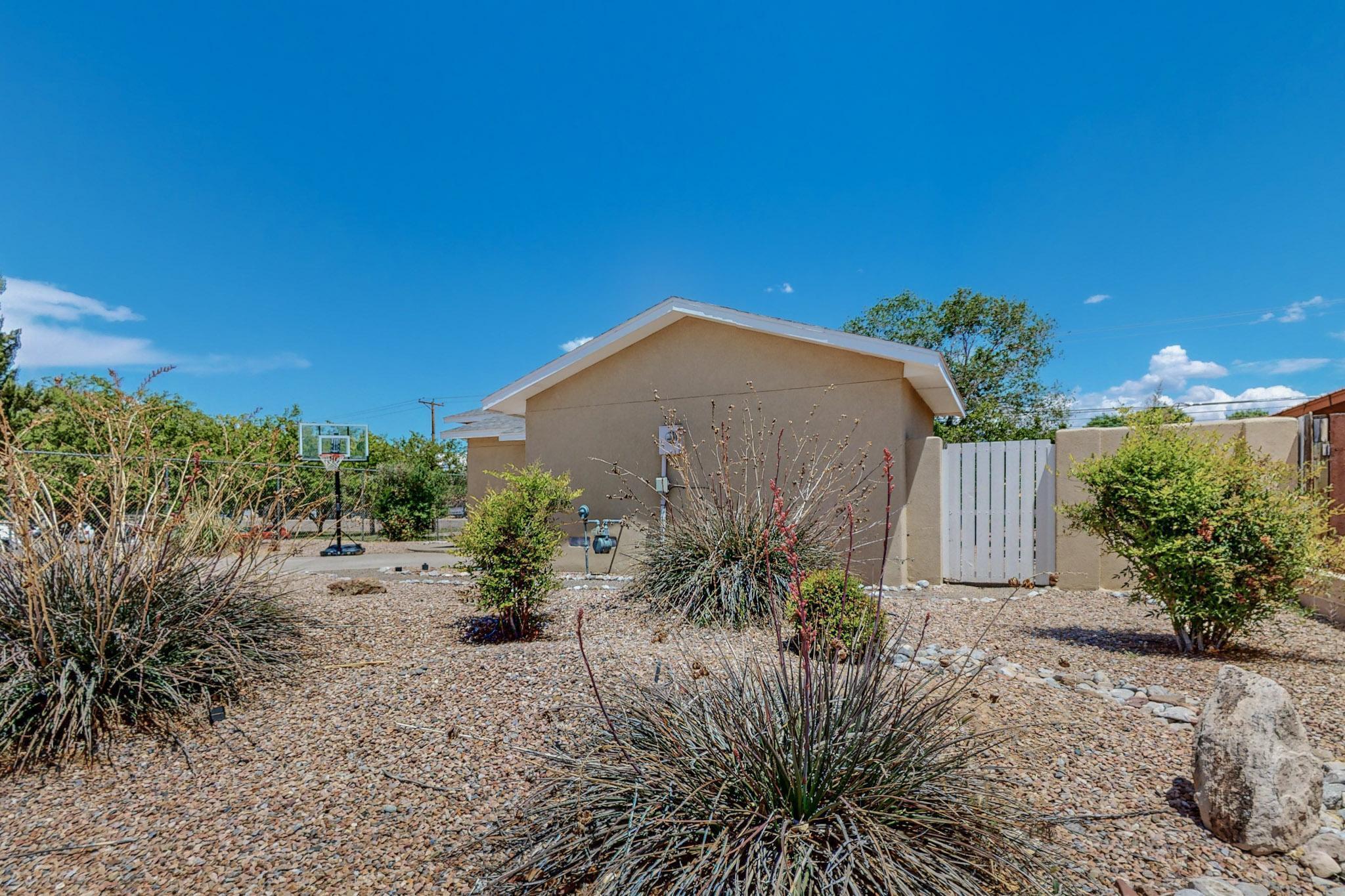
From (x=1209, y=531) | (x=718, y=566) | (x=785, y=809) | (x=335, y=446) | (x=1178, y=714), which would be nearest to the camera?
(x=785, y=809)

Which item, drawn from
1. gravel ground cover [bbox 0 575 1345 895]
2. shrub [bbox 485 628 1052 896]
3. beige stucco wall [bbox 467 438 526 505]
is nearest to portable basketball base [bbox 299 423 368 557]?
beige stucco wall [bbox 467 438 526 505]

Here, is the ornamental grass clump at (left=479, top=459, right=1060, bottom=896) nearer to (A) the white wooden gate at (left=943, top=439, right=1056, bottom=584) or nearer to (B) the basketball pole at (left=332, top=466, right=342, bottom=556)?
(A) the white wooden gate at (left=943, top=439, right=1056, bottom=584)

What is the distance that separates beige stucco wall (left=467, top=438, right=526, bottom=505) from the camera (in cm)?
1412

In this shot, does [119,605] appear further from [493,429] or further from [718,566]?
[493,429]

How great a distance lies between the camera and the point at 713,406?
861 centimetres

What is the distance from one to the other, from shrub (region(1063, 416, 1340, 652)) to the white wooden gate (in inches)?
113

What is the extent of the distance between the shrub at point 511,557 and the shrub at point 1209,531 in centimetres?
470

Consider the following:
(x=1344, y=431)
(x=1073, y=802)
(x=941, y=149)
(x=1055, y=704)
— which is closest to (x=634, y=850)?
(x=1073, y=802)

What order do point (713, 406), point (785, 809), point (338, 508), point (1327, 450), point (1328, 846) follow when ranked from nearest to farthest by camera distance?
point (785, 809) < point (1328, 846) < point (1327, 450) < point (713, 406) < point (338, 508)

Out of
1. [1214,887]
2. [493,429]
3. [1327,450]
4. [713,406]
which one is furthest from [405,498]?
[1327,450]

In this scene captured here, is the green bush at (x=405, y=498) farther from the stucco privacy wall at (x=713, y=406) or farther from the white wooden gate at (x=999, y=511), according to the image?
the white wooden gate at (x=999, y=511)

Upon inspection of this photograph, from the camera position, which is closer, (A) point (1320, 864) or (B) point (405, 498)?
(A) point (1320, 864)

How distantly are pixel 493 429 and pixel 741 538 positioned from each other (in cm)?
978

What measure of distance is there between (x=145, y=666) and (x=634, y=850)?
10.1 feet
